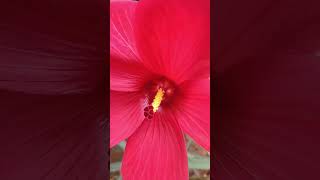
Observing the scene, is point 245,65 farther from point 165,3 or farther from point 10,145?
point 10,145

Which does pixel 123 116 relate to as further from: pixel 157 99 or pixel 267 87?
pixel 267 87

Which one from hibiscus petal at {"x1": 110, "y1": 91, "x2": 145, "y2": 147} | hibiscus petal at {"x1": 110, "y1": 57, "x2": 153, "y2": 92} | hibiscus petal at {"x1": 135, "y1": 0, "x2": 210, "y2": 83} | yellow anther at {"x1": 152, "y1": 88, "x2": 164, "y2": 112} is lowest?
hibiscus petal at {"x1": 110, "y1": 91, "x2": 145, "y2": 147}

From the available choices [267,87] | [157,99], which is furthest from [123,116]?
[267,87]

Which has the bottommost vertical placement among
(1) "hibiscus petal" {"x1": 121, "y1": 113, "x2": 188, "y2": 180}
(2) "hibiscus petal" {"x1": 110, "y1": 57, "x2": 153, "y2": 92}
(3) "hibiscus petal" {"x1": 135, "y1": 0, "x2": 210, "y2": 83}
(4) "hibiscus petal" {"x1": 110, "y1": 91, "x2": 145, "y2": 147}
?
(1) "hibiscus petal" {"x1": 121, "y1": 113, "x2": 188, "y2": 180}

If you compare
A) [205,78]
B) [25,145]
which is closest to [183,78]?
[205,78]

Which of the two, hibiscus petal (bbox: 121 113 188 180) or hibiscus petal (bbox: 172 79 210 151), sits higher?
hibiscus petal (bbox: 172 79 210 151)
